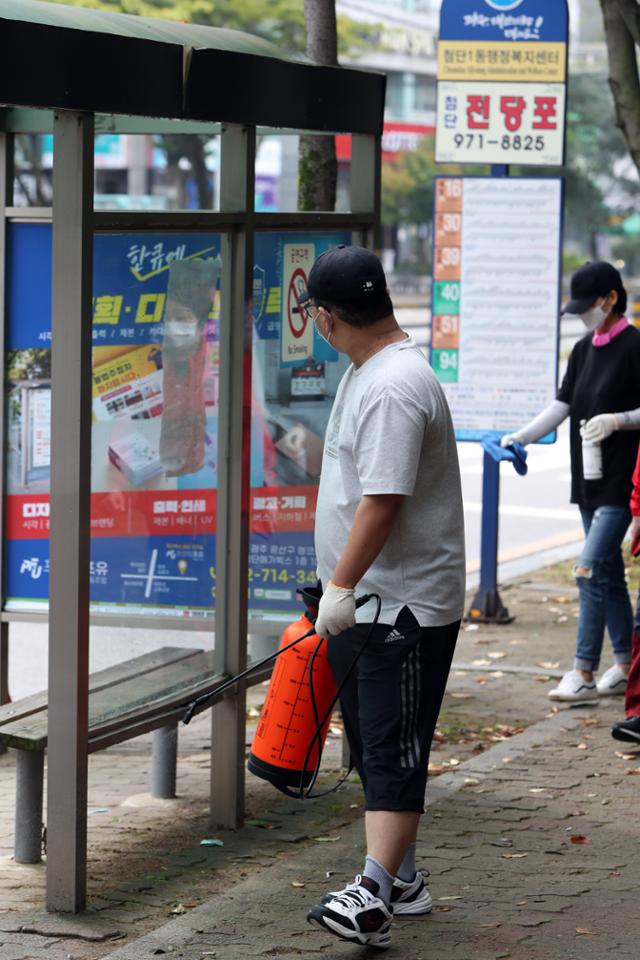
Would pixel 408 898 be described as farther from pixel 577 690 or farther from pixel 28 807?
pixel 577 690

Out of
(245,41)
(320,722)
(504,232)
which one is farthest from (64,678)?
(504,232)

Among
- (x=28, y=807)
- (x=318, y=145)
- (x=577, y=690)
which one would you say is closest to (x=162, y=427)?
(x=28, y=807)

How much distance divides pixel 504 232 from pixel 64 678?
539 cm

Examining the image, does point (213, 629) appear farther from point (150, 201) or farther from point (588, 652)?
point (150, 201)

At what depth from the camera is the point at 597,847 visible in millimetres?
5160

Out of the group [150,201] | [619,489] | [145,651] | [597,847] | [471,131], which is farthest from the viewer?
[150,201]

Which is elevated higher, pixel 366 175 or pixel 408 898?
pixel 366 175

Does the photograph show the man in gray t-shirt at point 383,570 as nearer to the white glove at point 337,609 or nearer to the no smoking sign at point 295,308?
the white glove at point 337,609

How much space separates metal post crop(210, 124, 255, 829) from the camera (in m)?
5.28

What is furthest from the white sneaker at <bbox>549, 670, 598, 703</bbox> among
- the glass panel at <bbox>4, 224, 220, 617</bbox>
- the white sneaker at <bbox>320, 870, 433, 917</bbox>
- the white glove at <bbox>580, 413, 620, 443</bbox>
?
the white sneaker at <bbox>320, 870, 433, 917</bbox>

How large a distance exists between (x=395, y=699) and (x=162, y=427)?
1.87 metres

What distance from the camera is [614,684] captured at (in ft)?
Answer: 24.2

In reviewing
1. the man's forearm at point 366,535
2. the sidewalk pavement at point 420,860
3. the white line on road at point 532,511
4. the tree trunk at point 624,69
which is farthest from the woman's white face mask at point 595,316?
the white line on road at point 532,511

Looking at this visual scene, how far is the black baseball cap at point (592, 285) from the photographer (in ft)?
23.1
